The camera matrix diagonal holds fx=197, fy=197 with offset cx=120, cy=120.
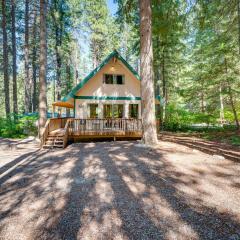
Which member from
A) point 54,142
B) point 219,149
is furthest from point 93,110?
point 219,149

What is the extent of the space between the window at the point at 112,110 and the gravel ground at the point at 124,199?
28.9 feet

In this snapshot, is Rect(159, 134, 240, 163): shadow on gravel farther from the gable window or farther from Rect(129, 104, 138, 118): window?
the gable window

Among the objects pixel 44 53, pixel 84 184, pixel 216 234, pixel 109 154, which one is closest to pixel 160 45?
pixel 44 53

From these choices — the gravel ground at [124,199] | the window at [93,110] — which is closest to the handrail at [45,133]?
the gravel ground at [124,199]

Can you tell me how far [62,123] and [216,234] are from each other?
1622 centimetres

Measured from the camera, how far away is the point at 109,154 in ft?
27.1

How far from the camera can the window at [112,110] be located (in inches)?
626

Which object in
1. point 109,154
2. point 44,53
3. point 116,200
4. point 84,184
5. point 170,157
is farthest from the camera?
point 44,53

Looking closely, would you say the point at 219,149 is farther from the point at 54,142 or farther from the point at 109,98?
the point at 109,98

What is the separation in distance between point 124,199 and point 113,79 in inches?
497

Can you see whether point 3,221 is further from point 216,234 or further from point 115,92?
point 115,92

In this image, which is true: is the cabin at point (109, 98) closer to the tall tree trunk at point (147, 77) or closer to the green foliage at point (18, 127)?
the green foliage at point (18, 127)

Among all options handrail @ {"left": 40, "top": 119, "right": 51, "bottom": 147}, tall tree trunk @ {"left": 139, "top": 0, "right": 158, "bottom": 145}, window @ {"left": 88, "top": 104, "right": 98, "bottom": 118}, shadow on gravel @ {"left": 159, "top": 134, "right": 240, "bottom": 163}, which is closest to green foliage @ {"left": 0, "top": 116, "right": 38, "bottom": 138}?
handrail @ {"left": 40, "top": 119, "right": 51, "bottom": 147}

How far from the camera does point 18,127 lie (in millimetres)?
15109
